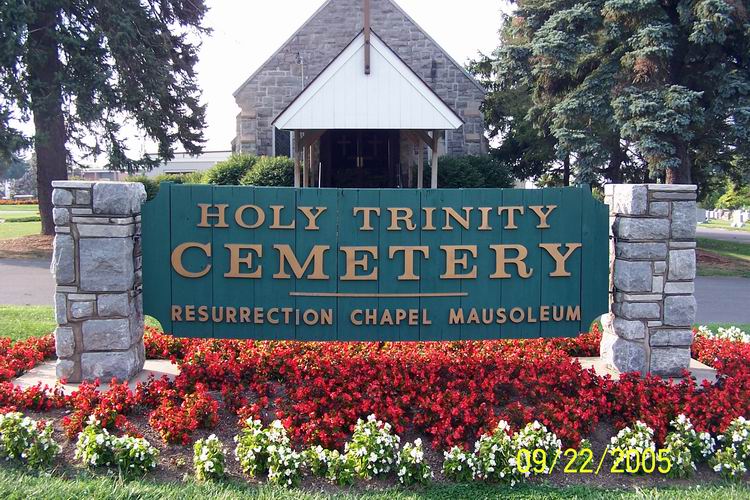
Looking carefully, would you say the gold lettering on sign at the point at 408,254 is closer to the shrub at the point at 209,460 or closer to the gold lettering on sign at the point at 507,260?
the gold lettering on sign at the point at 507,260

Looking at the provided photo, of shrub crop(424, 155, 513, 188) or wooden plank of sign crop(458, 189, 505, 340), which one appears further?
shrub crop(424, 155, 513, 188)

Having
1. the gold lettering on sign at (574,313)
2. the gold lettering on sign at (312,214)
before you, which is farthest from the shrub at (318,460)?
the gold lettering on sign at (574,313)

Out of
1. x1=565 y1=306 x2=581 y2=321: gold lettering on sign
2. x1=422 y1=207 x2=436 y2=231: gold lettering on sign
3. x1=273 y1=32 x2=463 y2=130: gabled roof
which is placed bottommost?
x1=565 y1=306 x2=581 y2=321: gold lettering on sign

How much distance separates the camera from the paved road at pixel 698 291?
11047mm

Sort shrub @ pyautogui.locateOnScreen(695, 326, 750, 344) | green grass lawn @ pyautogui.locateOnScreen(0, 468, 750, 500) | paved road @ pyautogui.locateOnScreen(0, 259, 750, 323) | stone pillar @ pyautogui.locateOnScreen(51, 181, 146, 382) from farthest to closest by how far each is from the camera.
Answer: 1. paved road @ pyautogui.locateOnScreen(0, 259, 750, 323)
2. shrub @ pyautogui.locateOnScreen(695, 326, 750, 344)
3. stone pillar @ pyautogui.locateOnScreen(51, 181, 146, 382)
4. green grass lawn @ pyautogui.locateOnScreen(0, 468, 750, 500)

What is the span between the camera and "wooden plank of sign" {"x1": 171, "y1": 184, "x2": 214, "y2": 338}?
5.77m

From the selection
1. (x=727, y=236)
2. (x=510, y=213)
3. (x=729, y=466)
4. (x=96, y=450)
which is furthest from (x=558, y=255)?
(x=727, y=236)

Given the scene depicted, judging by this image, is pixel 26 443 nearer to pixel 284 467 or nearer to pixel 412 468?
pixel 284 467

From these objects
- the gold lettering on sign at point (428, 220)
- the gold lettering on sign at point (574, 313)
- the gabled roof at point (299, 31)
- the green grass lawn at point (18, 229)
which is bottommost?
the gold lettering on sign at point (574, 313)

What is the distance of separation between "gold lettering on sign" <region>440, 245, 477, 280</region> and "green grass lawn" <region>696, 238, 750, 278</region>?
42.8 ft

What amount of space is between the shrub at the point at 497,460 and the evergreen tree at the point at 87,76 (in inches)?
681

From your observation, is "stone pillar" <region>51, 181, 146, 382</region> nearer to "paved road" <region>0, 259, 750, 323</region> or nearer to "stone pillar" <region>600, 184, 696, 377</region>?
"stone pillar" <region>600, 184, 696, 377</region>

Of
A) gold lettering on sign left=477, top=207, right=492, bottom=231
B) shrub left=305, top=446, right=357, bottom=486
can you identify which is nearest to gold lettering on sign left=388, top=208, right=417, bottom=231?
gold lettering on sign left=477, top=207, right=492, bottom=231

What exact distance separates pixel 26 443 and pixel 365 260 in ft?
9.44
